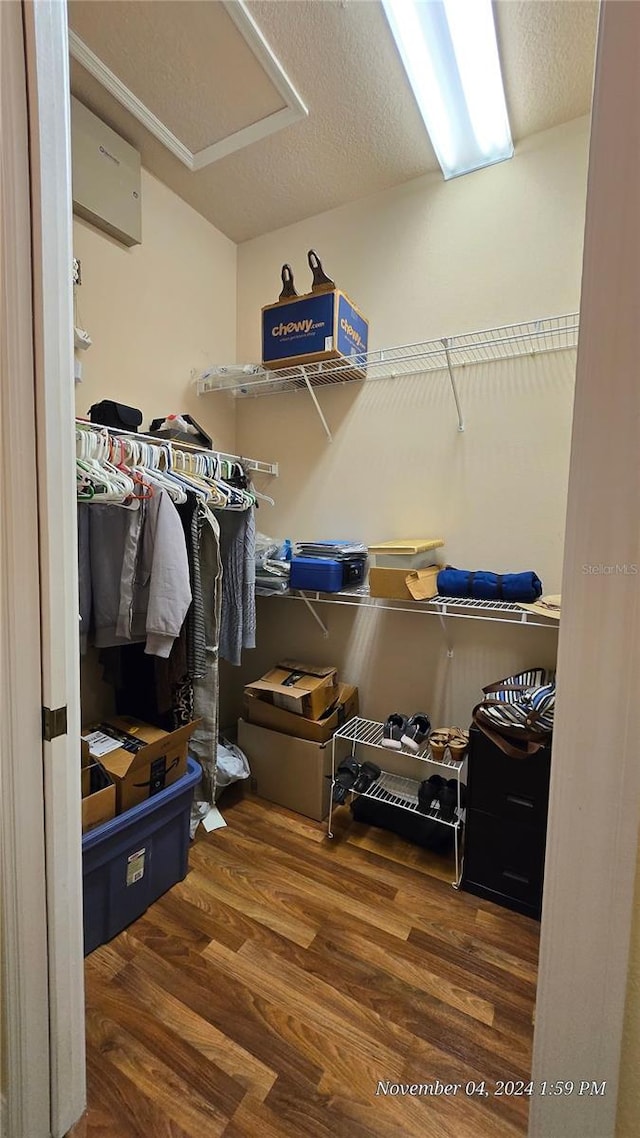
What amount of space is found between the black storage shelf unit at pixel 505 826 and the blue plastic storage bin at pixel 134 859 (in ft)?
3.40

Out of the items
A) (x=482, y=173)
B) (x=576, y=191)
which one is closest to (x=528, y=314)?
(x=576, y=191)

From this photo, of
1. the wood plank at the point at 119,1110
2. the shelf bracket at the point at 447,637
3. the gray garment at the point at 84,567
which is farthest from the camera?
the shelf bracket at the point at 447,637

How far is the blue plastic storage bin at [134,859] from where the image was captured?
132 cm

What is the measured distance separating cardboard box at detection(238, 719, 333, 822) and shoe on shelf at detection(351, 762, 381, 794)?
143 millimetres

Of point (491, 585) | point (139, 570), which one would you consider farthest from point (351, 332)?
point (139, 570)

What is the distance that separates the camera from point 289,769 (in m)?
2.02

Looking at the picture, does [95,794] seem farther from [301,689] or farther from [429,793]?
[429,793]

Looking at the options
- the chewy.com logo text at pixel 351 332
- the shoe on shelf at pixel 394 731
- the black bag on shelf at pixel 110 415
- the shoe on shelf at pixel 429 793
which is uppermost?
the chewy.com logo text at pixel 351 332

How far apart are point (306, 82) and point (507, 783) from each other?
2.59 meters

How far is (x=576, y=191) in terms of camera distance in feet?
5.51

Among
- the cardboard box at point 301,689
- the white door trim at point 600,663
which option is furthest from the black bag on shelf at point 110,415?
the white door trim at point 600,663

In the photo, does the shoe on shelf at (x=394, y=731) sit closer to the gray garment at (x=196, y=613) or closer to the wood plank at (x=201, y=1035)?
the gray garment at (x=196, y=613)

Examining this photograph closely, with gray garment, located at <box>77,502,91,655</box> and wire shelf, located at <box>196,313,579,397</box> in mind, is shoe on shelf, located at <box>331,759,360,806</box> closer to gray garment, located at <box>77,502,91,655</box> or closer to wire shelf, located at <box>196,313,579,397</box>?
gray garment, located at <box>77,502,91,655</box>

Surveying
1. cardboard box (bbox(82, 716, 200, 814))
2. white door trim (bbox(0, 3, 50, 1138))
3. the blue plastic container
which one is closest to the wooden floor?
white door trim (bbox(0, 3, 50, 1138))
